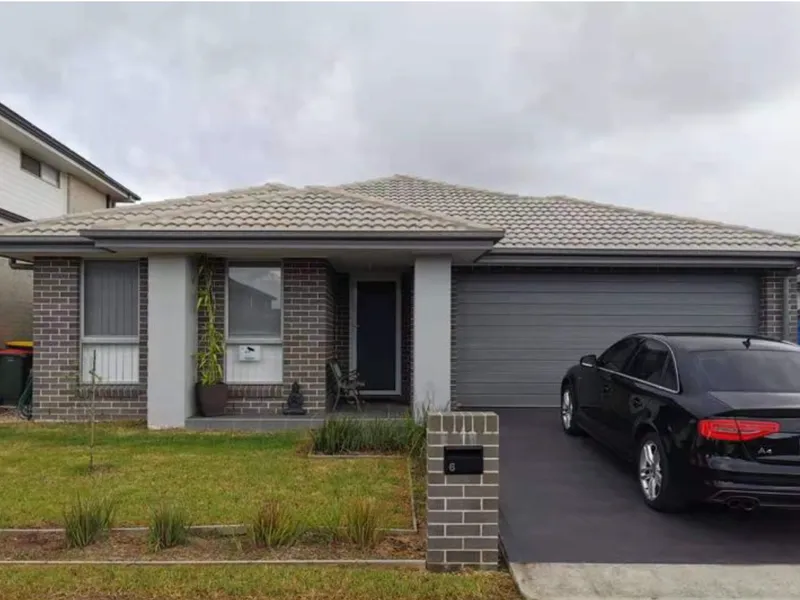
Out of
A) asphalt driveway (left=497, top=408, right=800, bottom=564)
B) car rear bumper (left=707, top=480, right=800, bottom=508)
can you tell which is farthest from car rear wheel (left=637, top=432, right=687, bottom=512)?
car rear bumper (left=707, top=480, right=800, bottom=508)

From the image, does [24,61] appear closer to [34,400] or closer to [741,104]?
[34,400]

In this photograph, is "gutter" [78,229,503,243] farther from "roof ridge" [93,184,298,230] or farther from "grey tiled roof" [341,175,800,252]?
"grey tiled roof" [341,175,800,252]

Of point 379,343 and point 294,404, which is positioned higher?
point 379,343

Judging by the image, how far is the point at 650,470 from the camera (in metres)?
6.11

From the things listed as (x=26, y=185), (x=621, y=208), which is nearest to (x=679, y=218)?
(x=621, y=208)

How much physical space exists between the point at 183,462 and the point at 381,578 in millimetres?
4106

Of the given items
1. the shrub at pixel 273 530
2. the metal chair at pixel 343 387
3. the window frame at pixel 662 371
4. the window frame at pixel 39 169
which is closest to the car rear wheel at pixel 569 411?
the window frame at pixel 662 371

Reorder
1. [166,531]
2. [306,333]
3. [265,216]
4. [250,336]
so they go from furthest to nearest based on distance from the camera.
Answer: [250,336] < [306,333] < [265,216] < [166,531]

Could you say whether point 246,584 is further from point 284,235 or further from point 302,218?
point 302,218

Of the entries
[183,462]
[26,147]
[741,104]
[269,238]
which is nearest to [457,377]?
[269,238]

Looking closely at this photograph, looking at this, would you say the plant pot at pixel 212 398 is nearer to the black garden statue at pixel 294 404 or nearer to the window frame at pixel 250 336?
the window frame at pixel 250 336

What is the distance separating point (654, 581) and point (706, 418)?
5.06 ft

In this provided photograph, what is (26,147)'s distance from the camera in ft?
53.4

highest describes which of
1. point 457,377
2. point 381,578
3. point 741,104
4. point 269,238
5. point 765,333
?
point 741,104
